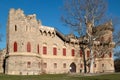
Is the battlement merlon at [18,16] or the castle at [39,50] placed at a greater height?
the battlement merlon at [18,16]

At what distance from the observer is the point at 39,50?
5153cm

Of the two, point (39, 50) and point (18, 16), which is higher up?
point (18, 16)

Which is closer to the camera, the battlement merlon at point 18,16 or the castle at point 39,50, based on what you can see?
the castle at point 39,50

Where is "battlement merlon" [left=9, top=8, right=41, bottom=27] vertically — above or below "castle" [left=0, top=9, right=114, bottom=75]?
above

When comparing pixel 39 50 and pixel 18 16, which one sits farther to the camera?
pixel 39 50

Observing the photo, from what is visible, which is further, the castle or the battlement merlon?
the battlement merlon

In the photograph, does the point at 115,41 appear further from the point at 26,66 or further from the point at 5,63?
the point at 5,63

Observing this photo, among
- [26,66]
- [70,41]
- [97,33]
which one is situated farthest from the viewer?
[70,41]

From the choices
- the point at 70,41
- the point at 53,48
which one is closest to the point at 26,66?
the point at 53,48

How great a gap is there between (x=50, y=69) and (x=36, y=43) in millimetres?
7024

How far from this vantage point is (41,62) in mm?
51781

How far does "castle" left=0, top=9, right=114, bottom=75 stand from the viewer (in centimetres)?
4709

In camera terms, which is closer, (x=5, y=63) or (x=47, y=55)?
(x=5, y=63)

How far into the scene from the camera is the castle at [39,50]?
4709cm
